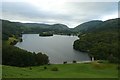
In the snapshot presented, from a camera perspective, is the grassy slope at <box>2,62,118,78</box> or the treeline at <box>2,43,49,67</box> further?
the treeline at <box>2,43,49,67</box>

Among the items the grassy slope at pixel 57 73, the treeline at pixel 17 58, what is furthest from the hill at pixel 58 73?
the treeline at pixel 17 58

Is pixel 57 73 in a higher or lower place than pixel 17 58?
higher

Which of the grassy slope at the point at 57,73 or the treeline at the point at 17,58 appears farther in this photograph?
the treeline at the point at 17,58

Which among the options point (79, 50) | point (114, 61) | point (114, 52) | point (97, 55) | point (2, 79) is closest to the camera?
point (2, 79)

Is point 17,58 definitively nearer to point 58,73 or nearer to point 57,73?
point 57,73

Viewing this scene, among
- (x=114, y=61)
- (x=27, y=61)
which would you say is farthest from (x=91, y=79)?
(x=27, y=61)

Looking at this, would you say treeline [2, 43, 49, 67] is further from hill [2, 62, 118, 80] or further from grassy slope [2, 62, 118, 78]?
grassy slope [2, 62, 118, 78]

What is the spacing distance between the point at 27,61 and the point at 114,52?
33.4m

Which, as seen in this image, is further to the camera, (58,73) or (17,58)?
(17,58)

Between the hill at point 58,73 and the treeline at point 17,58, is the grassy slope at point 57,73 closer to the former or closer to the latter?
the hill at point 58,73

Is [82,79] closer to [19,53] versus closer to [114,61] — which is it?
[114,61]

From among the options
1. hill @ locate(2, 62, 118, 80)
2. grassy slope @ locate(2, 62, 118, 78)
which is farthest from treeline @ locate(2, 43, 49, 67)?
grassy slope @ locate(2, 62, 118, 78)

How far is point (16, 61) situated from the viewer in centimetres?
7644

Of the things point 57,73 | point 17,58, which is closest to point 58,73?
point 57,73
